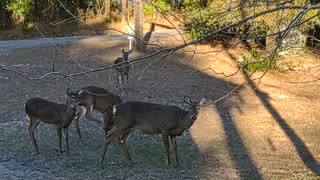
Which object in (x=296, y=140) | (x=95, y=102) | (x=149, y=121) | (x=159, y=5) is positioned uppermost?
(x=159, y=5)

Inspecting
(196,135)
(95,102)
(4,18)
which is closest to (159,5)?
(95,102)

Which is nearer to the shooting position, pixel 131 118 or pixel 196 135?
pixel 131 118

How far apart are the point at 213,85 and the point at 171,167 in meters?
8.32

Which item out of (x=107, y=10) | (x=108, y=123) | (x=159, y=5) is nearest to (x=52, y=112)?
(x=108, y=123)

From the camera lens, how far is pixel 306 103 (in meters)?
15.3

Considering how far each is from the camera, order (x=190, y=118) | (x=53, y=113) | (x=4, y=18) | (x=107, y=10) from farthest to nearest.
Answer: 1. (x=107, y=10)
2. (x=4, y=18)
3. (x=53, y=113)
4. (x=190, y=118)

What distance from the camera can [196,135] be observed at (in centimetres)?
1145

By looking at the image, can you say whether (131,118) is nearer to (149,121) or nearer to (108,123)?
(149,121)

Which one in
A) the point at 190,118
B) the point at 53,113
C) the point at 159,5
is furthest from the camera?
the point at 53,113

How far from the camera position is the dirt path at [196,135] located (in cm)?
895

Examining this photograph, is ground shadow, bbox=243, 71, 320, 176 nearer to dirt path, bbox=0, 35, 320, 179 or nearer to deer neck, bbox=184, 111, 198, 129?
dirt path, bbox=0, 35, 320, 179

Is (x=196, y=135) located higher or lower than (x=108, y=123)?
lower

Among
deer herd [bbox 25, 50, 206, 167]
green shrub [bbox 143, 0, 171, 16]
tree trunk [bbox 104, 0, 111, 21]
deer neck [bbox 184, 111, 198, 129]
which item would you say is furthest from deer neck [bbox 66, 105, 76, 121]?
tree trunk [bbox 104, 0, 111, 21]

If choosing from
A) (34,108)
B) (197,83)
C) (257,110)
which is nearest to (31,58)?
(197,83)
